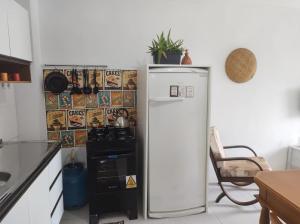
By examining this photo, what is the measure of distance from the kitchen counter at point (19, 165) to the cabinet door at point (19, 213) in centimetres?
4

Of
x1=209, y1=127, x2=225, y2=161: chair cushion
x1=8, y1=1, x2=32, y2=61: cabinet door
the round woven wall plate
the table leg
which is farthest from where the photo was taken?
the round woven wall plate

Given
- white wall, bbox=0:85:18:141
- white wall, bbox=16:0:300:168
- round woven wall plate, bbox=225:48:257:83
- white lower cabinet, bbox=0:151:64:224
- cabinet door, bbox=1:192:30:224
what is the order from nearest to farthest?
cabinet door, bbox=1:192:30:224 → white lower cabinet, bbox=0:151:64:224 → white wall, bbox=0:85:18:141 → white wall, bbox=16:0:300:168 → round woven wall plate, bbox=225:48:257:83

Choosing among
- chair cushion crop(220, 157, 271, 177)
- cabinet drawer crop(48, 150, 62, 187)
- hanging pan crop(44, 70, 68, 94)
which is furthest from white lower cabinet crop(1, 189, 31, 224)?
chair cushion crop(220, 157, 271, 177)

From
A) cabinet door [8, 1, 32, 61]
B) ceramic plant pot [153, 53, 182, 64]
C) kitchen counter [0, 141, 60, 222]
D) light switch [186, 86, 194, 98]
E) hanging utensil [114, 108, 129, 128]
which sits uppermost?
cabinet door [8, 1, 32, 61]

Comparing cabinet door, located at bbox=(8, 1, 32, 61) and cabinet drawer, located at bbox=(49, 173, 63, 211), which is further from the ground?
cabinet door, located at bbox=(8, 1, 32, 61)

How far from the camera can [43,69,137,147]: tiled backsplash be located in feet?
8.32

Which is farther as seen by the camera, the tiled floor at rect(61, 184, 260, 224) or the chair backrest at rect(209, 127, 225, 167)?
the chair backrest at rect(209, 127, 225, 167)

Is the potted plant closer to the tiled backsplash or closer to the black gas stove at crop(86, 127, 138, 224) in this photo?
the tiled backsplash

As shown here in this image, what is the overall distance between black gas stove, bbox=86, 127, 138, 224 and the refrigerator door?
0.21 metres

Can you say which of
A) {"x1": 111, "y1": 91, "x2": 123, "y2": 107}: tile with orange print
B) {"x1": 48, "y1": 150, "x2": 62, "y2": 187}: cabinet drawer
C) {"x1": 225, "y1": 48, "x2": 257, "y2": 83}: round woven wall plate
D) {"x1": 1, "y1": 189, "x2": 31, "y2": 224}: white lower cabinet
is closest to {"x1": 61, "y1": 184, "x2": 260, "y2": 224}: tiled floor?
{"x1": 48, "y1": 150, "x2": 62, "y2": 187}: cabinet drawer

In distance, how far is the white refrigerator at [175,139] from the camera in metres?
2.21

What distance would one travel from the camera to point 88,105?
262 centimetres

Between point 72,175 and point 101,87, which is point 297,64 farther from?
point 72,175

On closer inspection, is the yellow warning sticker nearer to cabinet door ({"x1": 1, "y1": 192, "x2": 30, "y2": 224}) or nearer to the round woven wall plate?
cabinet door ({"x1": 1, "y1": 192, "x2": 30, "y2": 224})
